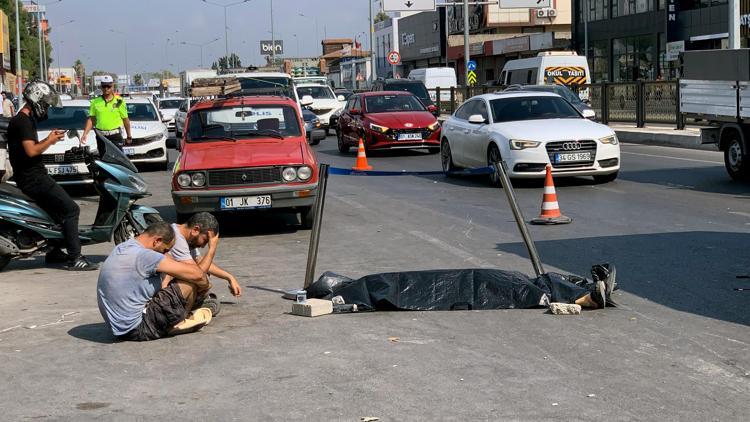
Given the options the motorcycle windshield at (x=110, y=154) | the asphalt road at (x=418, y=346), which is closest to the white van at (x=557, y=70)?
the asphalt road at (x=418, y=346)

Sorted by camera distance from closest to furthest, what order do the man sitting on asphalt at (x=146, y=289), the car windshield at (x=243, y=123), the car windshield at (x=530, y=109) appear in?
the man sitting on asphalt at (x=146, y=289) → the car windshield at (x=243, y=123) → the car windshield at (x=530, y=109)

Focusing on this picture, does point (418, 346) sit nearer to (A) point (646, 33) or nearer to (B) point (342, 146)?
(B) point (342, 146)

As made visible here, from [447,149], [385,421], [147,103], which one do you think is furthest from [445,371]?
[147,103]

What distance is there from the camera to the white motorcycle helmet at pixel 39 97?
9805mm

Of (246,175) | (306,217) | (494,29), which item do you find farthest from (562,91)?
(494,29)

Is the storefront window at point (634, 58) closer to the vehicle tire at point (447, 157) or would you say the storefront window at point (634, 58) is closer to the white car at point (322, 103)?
the white car at point (322, 103)

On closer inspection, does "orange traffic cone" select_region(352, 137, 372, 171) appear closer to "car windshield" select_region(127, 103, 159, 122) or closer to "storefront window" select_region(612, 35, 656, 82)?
"car windshield" select_region(127, 103, 159, 122)

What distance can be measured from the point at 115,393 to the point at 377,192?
11649 millimetres

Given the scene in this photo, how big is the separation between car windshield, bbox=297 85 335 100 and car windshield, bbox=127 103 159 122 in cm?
1406

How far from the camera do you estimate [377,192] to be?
17281mm

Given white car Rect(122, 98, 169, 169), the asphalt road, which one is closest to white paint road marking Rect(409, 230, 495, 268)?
the asphalt road

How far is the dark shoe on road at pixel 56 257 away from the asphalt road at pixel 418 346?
0.16 metres

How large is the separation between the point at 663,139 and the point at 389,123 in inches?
289

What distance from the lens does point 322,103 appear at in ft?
123
